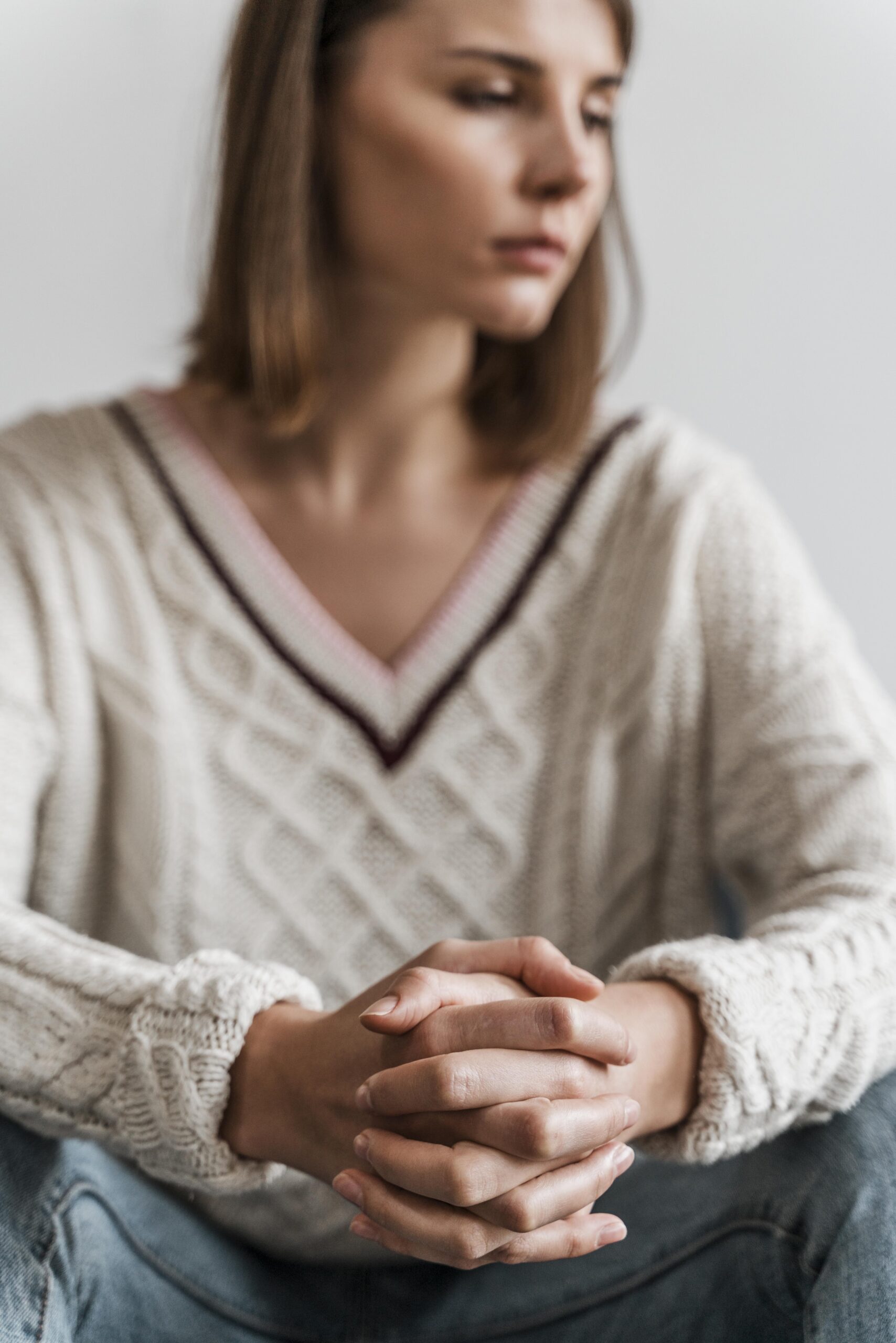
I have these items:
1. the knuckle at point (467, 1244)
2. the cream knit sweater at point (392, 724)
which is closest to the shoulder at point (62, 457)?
the cream knit sweater at point (392, 724)

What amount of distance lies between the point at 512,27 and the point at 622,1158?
0.87 m

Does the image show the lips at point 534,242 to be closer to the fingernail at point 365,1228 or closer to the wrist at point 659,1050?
the wrist at point 659,1050

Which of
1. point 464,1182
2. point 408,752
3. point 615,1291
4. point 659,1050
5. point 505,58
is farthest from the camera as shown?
point 408,752

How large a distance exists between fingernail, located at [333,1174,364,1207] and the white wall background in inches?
38.8

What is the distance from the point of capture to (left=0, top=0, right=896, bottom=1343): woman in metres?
0.85

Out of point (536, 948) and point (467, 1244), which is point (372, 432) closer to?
point (536, 948)

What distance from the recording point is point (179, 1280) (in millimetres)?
961

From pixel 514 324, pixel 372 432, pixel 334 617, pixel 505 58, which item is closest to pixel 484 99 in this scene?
pixel 505 58

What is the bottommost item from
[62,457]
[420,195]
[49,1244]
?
[49,1244]

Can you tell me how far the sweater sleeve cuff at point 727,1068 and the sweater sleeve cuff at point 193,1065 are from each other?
0.86 feet

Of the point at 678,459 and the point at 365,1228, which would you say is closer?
the point at 365,1228

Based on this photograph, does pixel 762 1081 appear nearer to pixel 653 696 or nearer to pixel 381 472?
pixel 653 696

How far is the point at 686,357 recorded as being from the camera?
5.10 ft

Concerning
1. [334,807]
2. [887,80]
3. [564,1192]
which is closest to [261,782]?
[334,807]
